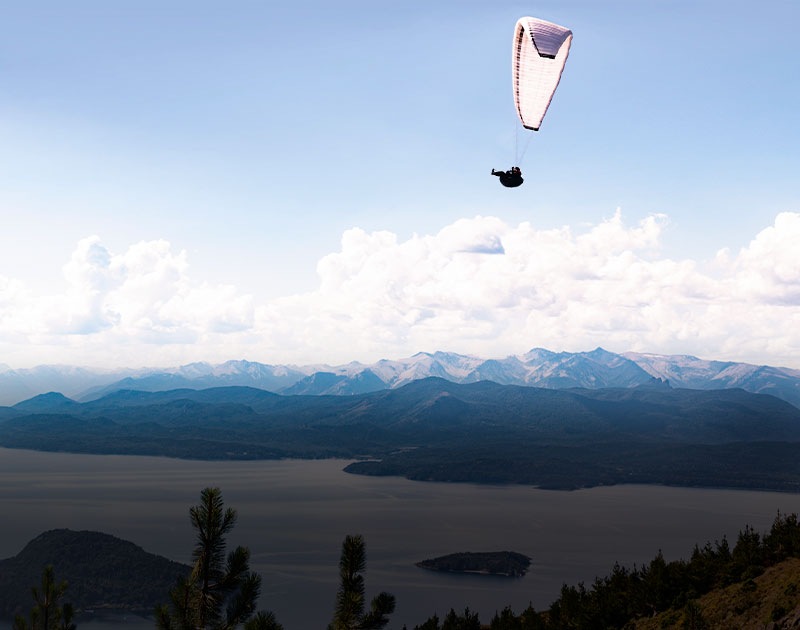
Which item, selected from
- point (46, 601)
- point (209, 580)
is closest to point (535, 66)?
point (209, 580)

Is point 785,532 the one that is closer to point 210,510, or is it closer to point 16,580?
point 210,510

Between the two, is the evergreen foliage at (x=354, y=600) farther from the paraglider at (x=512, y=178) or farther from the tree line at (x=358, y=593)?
the paraglider at (x=512, y=178)

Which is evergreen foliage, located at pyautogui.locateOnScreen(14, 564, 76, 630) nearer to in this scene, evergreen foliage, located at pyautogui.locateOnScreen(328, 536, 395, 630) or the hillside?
evergreen foliage, located at pyautogui.locateOnScreen(328, 536, 395, 630)

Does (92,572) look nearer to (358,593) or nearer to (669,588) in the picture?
(669,588)

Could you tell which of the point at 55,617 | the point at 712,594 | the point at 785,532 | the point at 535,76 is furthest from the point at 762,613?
the point at 55,617

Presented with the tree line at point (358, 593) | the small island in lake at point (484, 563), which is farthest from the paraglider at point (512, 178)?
the small island in lake at point (484, 563)
